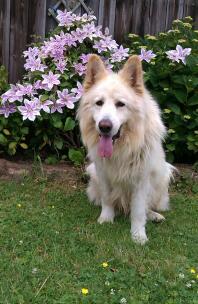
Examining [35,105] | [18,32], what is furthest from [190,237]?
[18,32]

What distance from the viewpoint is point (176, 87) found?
5.59 m

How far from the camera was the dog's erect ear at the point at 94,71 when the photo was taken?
3.97m

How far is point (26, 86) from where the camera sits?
5352mm

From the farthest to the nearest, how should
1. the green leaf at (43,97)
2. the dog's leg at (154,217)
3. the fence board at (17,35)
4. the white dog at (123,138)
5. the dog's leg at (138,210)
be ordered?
the fence board at (17,35)
the green leaf at (43,97)
the dog's leg at (154,217)
the dog's leg at (138,210)
the white dog at (123,138)

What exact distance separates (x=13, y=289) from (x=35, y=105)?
2552 mm

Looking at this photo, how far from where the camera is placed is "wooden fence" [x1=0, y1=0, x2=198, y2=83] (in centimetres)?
576

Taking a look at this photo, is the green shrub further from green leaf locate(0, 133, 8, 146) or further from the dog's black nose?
the dog's black nose

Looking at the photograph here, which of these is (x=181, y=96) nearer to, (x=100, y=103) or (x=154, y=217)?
(x=154, y=217)

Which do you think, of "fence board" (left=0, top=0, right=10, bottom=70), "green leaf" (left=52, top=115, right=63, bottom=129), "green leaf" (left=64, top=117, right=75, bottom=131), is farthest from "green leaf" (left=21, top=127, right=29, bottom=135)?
"fence board" (left=0, top=0, right=10, bottom=70)

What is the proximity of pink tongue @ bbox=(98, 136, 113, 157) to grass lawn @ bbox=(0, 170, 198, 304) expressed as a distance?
741 millimetres

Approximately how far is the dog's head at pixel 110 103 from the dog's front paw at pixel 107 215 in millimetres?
713

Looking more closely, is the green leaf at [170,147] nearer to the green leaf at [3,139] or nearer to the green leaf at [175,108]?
the green leaf at [175,108]

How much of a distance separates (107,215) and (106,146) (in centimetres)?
86

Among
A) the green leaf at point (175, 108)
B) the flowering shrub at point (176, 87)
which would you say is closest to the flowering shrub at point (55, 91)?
the flowering shrub at point (176, 87)
